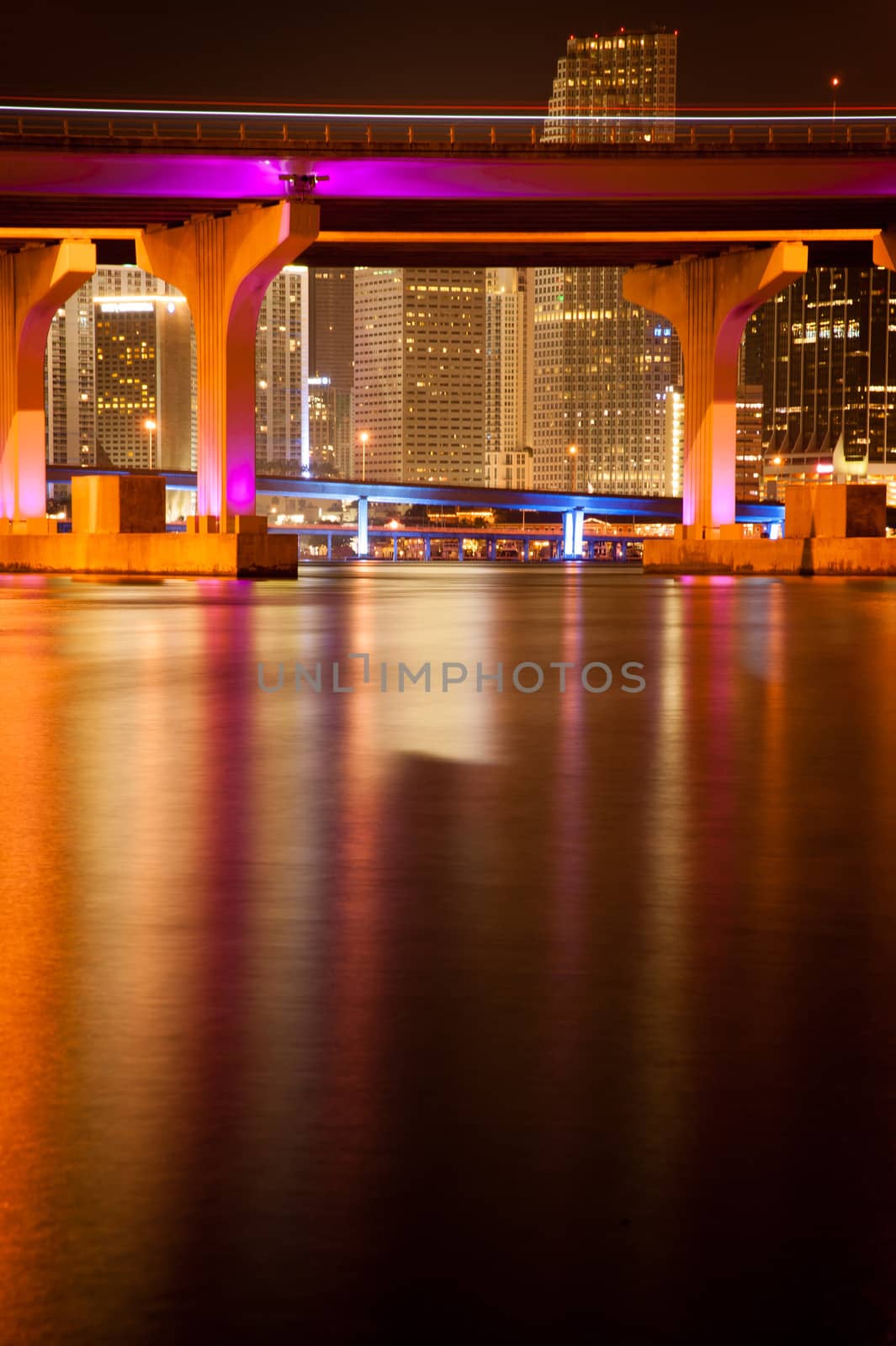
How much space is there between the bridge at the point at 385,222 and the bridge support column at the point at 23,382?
0.10 m

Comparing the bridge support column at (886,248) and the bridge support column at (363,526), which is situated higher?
the bridge support column at (886,248)

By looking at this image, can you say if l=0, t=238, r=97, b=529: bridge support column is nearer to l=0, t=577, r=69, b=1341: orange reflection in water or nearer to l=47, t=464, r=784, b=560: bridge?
l=0, t=577, r=69, b=1341: orange reflection in water

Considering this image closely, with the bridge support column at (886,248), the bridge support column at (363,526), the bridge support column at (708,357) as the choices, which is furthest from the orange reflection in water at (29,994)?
the bridge support column at (363,526)

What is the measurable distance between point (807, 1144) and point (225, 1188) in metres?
1.20

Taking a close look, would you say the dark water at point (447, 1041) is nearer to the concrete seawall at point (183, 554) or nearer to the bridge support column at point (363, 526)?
the concrete seawall at point (183, 554)

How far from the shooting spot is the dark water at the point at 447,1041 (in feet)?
9.05

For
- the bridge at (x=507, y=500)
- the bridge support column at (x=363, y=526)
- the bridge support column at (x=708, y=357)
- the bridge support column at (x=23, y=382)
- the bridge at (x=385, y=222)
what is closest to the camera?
the bridge at (x=385, y=222)

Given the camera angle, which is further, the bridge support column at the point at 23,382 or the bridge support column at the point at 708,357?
the bridge support column at the point at 708,357

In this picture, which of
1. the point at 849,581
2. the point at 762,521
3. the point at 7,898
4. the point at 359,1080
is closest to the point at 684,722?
the point at 7,898

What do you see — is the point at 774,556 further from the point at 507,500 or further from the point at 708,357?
the point at 507,500

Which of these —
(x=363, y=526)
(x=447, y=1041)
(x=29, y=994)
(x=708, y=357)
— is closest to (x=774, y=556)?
(x=708, y=357)

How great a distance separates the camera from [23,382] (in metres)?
69.2

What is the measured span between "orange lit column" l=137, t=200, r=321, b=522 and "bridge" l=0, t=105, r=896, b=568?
77mm

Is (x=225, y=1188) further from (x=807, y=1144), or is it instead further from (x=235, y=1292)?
(x=807, y=1144)
